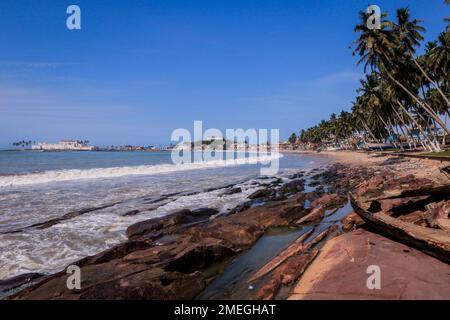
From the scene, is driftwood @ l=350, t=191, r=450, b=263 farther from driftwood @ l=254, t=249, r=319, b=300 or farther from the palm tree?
the palm tree

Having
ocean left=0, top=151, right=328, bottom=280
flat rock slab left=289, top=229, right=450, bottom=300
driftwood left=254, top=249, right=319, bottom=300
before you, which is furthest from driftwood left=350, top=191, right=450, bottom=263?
ocean left=0, top=151, right=328, bottom=280

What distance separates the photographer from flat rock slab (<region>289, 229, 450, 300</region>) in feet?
16.8

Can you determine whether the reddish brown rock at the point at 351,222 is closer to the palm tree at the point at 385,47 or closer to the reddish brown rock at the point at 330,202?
the reddish brown rock at the point at 330,202

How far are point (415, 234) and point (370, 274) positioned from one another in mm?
1896

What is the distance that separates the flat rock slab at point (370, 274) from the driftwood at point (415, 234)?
A: 6.2 inches

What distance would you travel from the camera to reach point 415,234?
680 cm

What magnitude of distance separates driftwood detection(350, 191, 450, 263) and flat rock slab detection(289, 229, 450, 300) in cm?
16

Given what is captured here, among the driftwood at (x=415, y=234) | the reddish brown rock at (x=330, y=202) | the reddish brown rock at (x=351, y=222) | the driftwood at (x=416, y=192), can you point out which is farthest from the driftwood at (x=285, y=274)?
Answer: the reddish brown rock at (x=330, y=202)

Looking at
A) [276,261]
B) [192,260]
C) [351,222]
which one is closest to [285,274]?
[276,261]

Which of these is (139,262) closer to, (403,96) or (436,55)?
(436,55)

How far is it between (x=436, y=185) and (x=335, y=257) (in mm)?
5124

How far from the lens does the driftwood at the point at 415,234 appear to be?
6.11 metres

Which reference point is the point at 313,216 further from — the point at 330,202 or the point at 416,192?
the point at 416,192

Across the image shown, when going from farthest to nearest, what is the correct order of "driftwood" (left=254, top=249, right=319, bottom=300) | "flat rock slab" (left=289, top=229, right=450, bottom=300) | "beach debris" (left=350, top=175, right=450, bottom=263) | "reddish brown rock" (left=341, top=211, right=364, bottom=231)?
"reddish brown rock" (left=341, top=211, right=364, bottom=231), "beach debris" (left=350, top=175, right=450, bottom=263), "driftwood" (left=254, top=249, right=319, bottom=300), "flat rock slab" (left=289, top=229, right=450, bottom=300)
